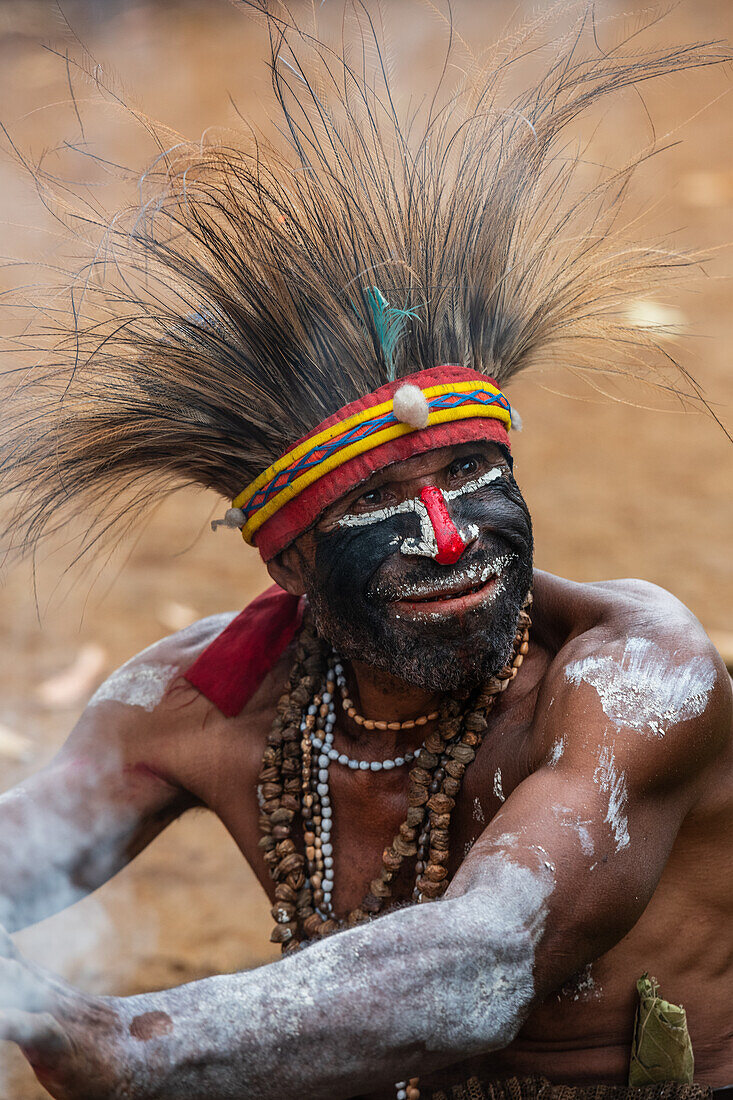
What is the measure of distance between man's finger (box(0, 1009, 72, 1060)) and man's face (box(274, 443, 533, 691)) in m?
0.90

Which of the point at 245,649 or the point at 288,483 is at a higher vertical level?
the point at 288,483

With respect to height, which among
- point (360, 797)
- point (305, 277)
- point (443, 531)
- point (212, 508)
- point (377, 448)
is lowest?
point (360, 797)

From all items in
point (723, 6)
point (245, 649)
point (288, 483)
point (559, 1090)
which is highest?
point (723, 6)

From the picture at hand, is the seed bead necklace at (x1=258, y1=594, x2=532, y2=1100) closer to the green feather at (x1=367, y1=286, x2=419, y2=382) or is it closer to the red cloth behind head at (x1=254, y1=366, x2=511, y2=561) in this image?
the red cloth behind head at (x1=254, y1=366, x2=511, y2=561)

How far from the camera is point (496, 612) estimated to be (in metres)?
2.01

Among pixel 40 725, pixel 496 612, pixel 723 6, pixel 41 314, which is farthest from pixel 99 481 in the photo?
pixel 723 6

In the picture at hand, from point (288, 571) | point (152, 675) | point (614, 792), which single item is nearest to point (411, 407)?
point (288, 571)

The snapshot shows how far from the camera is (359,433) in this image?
206 centimetres

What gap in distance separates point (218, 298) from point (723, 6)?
294 inches

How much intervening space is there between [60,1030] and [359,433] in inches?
42.5

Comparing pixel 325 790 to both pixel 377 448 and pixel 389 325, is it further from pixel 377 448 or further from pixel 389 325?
pixel 389 325

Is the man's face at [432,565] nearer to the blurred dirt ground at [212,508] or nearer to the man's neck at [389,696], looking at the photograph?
the man's neck at [389,696]

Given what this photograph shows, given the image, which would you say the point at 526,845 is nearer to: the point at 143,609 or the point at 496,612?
the point at 496,612

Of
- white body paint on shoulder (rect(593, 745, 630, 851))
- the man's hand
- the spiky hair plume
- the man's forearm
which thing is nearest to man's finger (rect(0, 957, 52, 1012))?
the man's hand
